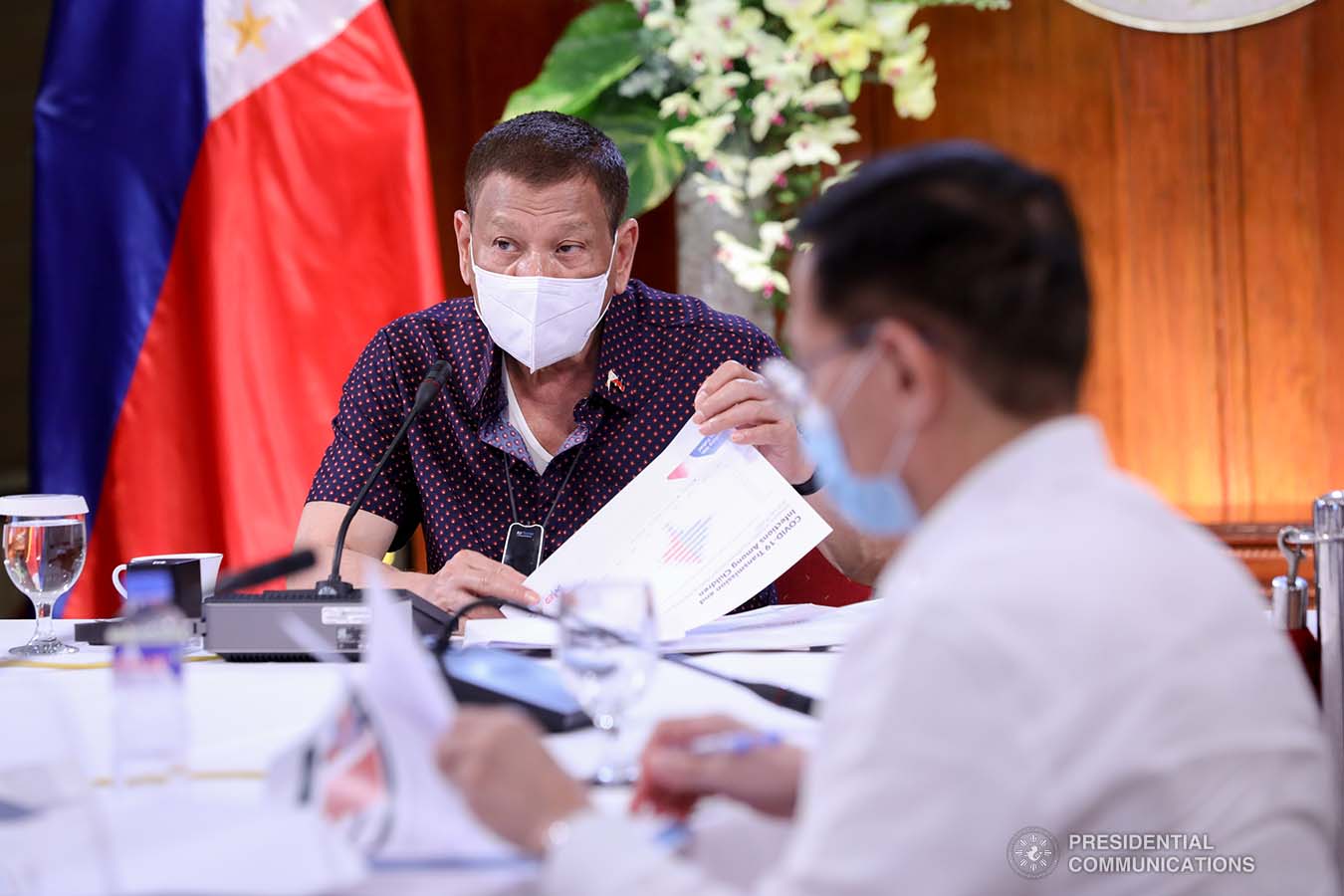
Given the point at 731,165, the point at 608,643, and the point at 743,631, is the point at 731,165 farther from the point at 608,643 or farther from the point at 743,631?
the point at 608,643

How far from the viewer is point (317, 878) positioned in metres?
0.77

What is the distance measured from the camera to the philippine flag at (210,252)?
296cm

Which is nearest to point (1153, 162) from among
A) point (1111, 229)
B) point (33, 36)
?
point (1111, 229)

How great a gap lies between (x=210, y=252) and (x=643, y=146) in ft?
3.36

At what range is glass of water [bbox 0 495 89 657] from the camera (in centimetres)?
173

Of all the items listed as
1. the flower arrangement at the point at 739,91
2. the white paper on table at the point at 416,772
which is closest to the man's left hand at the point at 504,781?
the white paper on table at the point at 416,772

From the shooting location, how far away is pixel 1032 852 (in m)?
0.77

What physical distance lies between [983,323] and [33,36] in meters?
3.74

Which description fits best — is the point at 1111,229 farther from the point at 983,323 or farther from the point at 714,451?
the point at 983,323

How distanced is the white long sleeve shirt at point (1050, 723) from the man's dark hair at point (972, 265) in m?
0.05

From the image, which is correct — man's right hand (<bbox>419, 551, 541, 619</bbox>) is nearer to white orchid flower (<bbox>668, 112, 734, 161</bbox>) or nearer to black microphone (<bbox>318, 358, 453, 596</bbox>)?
black microphone (<bbox>318, 358, 453, 596</bbox>)

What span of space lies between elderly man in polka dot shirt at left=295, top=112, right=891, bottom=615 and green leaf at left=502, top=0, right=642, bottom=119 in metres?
0.84

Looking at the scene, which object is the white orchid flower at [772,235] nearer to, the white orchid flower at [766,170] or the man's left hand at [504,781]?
the white orchid flower at [766,170]

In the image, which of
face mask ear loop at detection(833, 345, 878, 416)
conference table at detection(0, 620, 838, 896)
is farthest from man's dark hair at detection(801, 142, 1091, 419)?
conference table at detection(0, 620, 838, 896)
